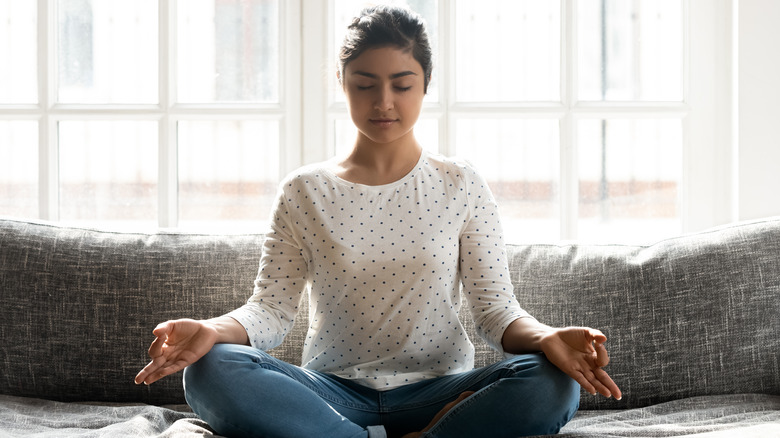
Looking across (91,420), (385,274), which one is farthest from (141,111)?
Answer: (385,274)

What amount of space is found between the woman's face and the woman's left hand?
1.76 ft

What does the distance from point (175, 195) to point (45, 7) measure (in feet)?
2.13

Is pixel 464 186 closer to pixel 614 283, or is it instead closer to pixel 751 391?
pixel 614 283

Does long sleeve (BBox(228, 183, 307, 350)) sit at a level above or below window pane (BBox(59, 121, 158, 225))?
below

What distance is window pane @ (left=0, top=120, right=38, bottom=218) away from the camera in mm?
2383

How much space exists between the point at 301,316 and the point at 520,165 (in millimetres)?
865

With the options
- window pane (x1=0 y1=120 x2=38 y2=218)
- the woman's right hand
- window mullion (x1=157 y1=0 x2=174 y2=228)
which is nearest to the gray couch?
the woman's right hand

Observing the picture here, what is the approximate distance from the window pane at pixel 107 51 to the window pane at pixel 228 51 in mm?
96

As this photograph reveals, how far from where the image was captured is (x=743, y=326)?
170 cm

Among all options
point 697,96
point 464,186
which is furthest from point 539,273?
point 697,96

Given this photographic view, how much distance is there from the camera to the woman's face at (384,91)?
1568 mm

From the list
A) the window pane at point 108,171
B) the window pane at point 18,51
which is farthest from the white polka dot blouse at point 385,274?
the window pane at point 18,51

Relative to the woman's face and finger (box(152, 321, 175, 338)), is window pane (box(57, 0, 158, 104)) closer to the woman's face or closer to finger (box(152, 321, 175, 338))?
the woman's face

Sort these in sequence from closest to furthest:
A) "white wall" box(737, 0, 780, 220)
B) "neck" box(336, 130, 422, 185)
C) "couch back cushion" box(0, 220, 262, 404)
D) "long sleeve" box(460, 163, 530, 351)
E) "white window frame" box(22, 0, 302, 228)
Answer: "long sleeve" box(460, 163, 530, 351) → "neck" box(336, 130, 422, 185) → "couch back cushion" box(0, 220, 262, 404) → "white wall" box(737, 0, 780, 220) → "white window frame" box(22, 0, 302, 228)
